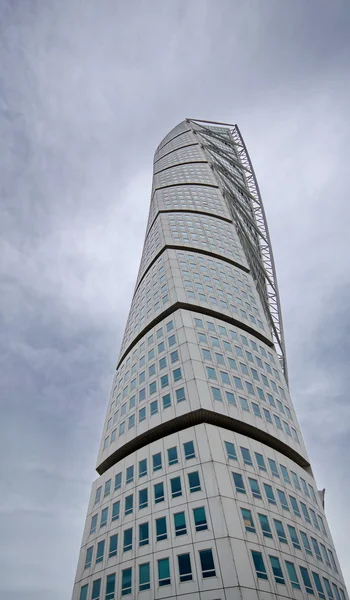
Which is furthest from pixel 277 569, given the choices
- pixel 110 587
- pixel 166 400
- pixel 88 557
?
pixel 166 400

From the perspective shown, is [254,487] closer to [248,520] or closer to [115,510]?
[248,520]

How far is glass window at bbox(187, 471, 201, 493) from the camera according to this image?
80.1 ft

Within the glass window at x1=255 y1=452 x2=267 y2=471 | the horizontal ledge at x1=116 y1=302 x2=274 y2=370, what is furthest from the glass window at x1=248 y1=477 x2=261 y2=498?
the horizontal ledge at x1=116 y1=302 x2=274 y2=370

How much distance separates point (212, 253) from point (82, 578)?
3558cm

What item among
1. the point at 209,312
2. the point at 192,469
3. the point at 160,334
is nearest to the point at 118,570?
the point at 192,469

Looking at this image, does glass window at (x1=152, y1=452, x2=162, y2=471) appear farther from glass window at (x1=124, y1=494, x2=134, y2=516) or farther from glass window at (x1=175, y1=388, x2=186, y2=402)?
glass window at (x1=175, y1=388, x2=186, y2=402)

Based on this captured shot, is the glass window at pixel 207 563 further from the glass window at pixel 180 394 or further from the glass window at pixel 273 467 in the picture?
the glass window at pixel 180 394

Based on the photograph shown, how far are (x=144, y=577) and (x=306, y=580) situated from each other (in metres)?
8.96

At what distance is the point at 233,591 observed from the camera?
19969mm

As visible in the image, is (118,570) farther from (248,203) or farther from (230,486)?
(248,203)

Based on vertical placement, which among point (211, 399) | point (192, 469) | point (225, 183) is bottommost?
point (192, 469)

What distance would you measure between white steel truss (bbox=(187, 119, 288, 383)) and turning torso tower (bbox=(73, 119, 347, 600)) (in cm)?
1123

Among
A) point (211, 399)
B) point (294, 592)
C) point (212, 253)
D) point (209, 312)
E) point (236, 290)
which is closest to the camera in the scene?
point (294, 592)

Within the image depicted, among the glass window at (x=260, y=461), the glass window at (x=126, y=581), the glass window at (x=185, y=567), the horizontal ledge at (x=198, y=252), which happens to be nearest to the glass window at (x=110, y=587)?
the glass window at (x=126, y=581)
